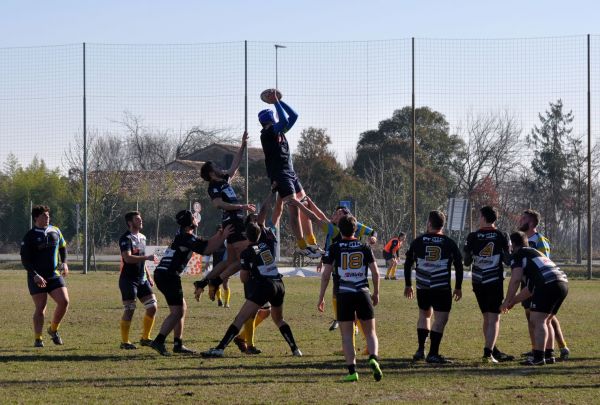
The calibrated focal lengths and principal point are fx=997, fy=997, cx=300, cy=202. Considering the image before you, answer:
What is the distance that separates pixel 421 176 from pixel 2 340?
38.0 m

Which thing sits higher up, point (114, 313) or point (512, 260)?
point (512, 260)

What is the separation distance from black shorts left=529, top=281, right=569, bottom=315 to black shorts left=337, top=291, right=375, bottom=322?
99.8 inches

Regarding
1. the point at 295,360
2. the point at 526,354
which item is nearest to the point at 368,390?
the point at 295,360

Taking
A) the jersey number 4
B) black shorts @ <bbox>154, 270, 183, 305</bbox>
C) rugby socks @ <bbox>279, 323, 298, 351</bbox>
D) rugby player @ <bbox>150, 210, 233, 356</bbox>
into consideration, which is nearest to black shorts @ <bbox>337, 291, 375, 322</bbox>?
the jersey number 4

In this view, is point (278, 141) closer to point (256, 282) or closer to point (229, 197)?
point (229, 197)

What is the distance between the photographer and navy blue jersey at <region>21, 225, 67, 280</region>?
48.3 feet

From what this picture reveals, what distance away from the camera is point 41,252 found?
14781mm

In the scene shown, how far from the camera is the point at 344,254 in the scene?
1157cm

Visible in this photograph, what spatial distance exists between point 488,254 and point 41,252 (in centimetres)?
653

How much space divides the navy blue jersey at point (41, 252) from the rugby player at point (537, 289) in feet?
21.8

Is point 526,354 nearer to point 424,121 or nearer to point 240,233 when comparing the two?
point 240,233

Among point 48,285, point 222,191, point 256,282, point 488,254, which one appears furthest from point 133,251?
point 488,254

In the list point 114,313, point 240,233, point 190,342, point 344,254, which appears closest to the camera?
point 344,254

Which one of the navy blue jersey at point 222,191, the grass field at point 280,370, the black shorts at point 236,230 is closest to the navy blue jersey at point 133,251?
the grass field at point 280,370
